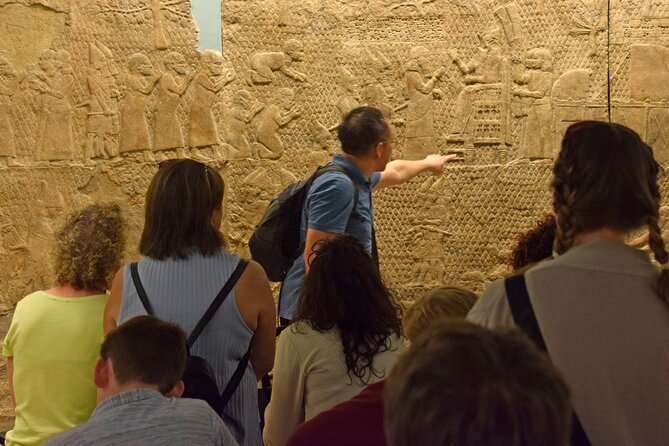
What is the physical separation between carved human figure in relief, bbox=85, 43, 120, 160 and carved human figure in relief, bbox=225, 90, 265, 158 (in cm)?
84

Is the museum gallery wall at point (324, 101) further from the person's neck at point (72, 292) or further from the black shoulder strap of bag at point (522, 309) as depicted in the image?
the black shoulder strap of bag at point (522, 309)

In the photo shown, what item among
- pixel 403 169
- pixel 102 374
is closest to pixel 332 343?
pixel 102 374

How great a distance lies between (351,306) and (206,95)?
4.31 meters

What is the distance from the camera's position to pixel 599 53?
7047 millimetres

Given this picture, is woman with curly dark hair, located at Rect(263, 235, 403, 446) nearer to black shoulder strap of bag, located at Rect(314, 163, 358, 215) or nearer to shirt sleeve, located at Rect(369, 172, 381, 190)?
black shoulder strap of bag, located at Rect(314, 163, 358, 215)

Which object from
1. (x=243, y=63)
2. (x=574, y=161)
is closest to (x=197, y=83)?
(x=243, y=63)

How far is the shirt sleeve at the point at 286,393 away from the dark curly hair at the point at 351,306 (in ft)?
0.28

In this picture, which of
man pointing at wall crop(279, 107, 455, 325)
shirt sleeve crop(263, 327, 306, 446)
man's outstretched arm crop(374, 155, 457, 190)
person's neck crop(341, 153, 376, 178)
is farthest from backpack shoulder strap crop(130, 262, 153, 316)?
man's outstretched arm crop(374, 155, 457, 190)

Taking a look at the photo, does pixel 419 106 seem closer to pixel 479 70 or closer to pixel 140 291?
pixel 479 70

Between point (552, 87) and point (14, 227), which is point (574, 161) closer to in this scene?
point (552, 87)

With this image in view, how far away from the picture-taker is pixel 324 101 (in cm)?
712

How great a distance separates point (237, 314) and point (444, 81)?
428 cm

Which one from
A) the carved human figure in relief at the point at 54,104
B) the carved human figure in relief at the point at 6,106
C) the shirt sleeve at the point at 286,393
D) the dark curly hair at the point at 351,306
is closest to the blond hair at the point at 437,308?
the dark curly hair at the point at 351,306

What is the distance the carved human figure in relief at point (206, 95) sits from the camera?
7.06 metres
